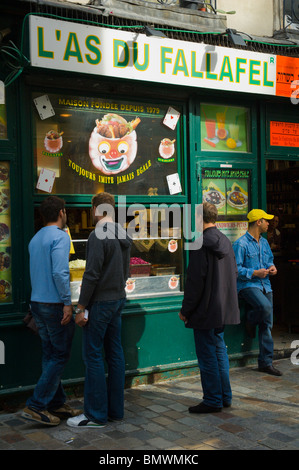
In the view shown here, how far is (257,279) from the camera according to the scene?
21.9ft

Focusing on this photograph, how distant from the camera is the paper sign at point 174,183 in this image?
6.63 metres

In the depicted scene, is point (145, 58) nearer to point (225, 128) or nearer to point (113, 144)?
point (113, 144)

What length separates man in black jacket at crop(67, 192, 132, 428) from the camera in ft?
15.5

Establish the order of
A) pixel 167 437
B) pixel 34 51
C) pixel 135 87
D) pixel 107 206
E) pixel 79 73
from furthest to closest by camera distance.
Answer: pixel 135 87 < pixel 79 73 < pixel 34 51 < pixel 107 206 < pixel 167 437

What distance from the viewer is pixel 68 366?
5.71 m

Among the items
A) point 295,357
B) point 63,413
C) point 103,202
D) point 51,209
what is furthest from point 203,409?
point 295,357

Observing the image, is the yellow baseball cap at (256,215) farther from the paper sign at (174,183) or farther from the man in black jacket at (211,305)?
the man in black jacket at (211,305)

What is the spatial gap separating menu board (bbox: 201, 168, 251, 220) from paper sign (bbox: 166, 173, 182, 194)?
1.14 ft

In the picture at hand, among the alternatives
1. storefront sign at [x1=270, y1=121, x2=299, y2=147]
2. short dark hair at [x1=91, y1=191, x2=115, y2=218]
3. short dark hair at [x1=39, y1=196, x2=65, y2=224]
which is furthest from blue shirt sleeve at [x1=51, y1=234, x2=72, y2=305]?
storefront sign at [x1=270, y1=121, x2=299, y2=147]

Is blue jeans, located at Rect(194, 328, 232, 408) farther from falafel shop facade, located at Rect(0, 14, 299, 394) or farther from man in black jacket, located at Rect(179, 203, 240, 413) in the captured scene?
falafel shop facade, located at Rect(0, 14, 299, 394)

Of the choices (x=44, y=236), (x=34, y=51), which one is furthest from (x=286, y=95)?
(x=44, y=236)

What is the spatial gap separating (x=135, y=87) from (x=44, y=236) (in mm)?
2319

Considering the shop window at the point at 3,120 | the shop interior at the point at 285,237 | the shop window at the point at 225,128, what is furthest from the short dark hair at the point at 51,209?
the shop interior at the point at 285,237
